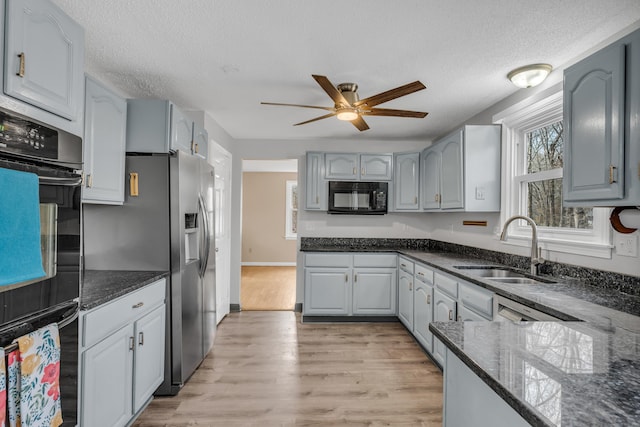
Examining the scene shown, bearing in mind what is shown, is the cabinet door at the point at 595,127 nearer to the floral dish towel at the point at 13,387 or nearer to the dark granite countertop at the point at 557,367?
the dark granite countertop at the point at 557,367

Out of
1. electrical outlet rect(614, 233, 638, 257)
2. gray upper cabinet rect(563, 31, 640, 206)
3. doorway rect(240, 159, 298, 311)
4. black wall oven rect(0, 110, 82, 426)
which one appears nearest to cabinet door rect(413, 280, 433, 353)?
electrical outlet rect(614, 233, 638, 257)

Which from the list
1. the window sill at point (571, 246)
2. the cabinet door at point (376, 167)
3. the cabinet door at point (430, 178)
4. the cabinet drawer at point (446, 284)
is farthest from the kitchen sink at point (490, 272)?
the cabinet door at point (376, 167)

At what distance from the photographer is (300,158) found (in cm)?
438

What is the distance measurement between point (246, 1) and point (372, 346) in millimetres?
2916

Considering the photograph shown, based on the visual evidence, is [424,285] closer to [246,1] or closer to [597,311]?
[597,311]

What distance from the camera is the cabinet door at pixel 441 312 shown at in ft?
8.13

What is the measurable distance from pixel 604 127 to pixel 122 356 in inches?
104

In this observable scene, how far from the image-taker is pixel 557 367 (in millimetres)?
823

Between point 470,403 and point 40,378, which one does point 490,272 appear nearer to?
point 470,403

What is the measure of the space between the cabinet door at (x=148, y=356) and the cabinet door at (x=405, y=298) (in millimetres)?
2297

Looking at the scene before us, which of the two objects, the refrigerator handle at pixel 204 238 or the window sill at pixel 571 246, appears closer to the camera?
the window sill at pixel 571 246

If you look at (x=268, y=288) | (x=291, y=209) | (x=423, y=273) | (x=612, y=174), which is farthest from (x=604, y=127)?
(x=291, y=209)

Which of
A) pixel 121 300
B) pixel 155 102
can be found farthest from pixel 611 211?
pixel 155 102

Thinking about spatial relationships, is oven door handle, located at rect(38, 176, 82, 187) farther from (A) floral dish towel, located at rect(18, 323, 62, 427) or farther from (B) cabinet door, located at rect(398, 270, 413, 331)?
(B) cabinet door, located at rect(398, 270, 413, 331)
